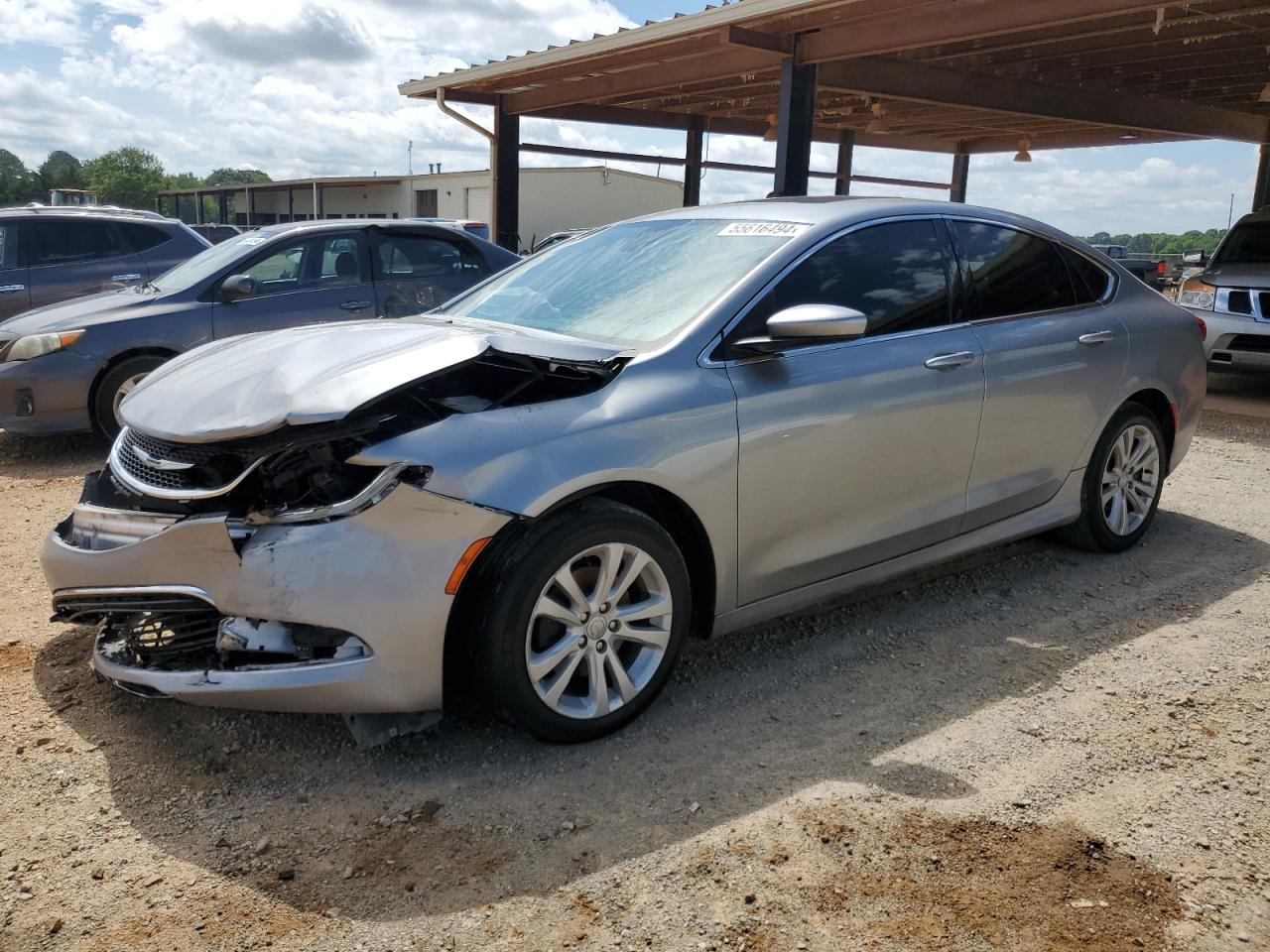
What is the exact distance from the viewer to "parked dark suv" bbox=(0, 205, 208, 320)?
30.7 ft

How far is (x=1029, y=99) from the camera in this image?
1321 centimetres

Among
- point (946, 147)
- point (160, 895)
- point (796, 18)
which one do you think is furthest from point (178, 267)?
point (946, 147)

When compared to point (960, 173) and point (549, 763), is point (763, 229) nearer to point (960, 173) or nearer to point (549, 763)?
point (549, 763)

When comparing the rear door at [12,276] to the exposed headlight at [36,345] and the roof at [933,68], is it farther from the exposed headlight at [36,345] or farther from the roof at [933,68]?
the roof at [933,68]

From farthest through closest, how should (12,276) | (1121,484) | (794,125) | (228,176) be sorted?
(228,176) < (794,125) < (12,276) < (1121,484)

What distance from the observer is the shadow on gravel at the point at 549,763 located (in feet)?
8.53

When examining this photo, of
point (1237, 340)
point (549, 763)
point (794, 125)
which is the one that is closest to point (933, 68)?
point (794, 125)

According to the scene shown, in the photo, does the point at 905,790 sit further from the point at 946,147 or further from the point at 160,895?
the point at 946,147

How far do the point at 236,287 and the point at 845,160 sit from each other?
47.0 feet

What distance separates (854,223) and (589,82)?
10450 millimetres

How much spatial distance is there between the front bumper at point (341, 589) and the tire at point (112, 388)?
4731mm

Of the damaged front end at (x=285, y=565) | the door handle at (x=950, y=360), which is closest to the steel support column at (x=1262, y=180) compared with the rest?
the door handle at (x=950, y=360)

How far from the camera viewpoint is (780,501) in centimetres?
346

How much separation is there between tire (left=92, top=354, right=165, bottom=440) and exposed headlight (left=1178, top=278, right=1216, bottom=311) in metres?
9.37
